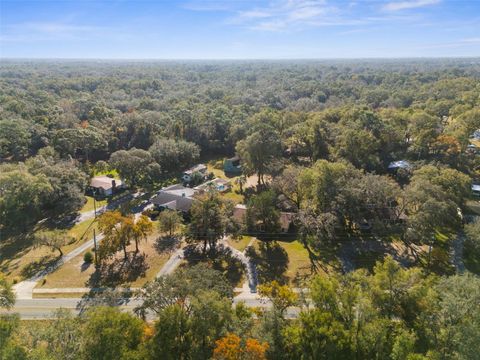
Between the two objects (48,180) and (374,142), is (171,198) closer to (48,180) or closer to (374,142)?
(48,180)

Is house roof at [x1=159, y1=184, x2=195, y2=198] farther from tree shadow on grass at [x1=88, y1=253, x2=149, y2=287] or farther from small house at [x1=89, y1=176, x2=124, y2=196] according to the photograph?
tree shadow on grass at [x1=88, y1=253, x2=149, y2=287]

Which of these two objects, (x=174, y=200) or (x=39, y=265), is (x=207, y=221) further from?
(x=39, y=265)

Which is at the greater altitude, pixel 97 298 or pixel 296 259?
pixel 97 298

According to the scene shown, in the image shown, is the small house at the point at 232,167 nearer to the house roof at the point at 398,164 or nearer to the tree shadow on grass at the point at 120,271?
the house roof at the point at 398,164

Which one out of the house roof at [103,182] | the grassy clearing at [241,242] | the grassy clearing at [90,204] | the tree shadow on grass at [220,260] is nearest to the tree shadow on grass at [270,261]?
the grassy clearing at [241,242]

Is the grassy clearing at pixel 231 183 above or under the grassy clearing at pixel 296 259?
above

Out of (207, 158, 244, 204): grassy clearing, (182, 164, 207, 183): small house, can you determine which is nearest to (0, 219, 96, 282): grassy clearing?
(182, 164, 207, 183): small house

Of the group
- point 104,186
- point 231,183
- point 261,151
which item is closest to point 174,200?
point 231,183
